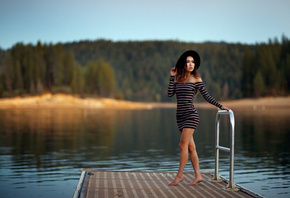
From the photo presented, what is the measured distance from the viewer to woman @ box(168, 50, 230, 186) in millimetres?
7973

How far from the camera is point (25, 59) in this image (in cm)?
13738

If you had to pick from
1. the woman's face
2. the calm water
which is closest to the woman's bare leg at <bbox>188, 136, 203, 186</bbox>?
the woman's face

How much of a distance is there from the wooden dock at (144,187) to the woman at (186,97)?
0.39m

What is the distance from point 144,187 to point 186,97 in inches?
Answer: 75.3

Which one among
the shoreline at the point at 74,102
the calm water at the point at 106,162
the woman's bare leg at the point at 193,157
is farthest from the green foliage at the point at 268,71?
the woman's bare leg at the point at 193,157

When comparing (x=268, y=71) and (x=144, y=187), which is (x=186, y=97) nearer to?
(x=144, y=187)

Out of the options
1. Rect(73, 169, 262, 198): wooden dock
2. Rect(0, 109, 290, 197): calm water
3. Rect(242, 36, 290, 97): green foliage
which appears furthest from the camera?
Rect(242, 36, 290, 97): green foliage

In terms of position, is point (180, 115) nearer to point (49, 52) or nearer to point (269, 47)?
point (49, 52)

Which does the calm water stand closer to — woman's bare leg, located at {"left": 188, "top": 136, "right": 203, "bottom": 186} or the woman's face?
woman's bare leg, located at {"left": 188, "top": 136, "right": 203, "bottom": 186}

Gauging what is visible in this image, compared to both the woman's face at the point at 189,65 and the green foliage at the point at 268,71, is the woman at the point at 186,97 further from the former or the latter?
the green foliage at the point at 268,71

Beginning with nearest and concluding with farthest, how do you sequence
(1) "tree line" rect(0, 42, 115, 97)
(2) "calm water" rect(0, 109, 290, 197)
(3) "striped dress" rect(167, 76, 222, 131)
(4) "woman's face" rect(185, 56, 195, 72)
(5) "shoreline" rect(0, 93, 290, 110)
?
(3) "striped dress" rect(167, 76, 222, 131) → (4) "woman's face" rect(185, 56, 195, 72) → (2) "calm water" rect(0, 109, 290, 197) → (5) "shoreline" rect(0, 93, 290, 110) → (1) "tree line" rect(0, 42, 115, 97)

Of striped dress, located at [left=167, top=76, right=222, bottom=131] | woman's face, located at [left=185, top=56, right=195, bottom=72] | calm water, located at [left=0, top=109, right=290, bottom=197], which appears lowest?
calm water, located at [left=0, top=109, right=290, bottom=197]

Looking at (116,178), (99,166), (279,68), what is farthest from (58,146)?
(279,68)

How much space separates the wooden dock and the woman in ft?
1.27
